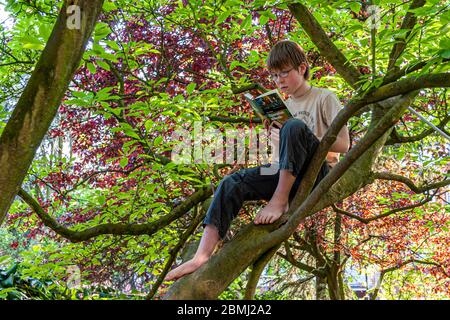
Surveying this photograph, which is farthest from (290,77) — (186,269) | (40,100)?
(40,100)

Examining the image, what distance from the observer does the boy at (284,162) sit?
1873 millimetres

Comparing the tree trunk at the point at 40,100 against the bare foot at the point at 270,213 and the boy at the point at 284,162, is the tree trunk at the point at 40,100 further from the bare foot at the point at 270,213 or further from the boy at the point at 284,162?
the bare foot at the point at 270,213

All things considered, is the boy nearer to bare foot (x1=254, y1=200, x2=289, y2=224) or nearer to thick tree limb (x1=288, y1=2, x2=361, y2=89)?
bare foot (x1=254, y1=200, x2=289, y2=224)

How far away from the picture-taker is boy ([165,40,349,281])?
6.15 ft

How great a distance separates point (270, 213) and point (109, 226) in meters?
1.30

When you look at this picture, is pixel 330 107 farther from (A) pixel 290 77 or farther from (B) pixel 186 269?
(B) pixel 186 269

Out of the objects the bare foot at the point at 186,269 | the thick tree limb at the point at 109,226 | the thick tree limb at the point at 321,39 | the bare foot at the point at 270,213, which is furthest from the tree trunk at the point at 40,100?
the thick tree limb at the point at 321,39

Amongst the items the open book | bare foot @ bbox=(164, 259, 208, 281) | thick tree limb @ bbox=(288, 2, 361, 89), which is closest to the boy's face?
thick tree limb @ bbox=(288, 2, 361, 89)

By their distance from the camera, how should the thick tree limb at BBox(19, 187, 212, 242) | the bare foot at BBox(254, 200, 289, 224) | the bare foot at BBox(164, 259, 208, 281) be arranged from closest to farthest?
the bare foot at BBox(164, 259, 208, 281), the bare foot at BBox(254, 200, 289, 224), the thick tree limb at BBox(19, 187, 212, 242)

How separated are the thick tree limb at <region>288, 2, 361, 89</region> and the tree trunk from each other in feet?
3.97

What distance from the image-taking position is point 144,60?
365 cm

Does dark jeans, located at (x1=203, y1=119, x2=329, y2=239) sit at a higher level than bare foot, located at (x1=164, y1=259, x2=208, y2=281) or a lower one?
higher

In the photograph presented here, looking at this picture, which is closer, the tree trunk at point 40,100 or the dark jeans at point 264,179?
the tree trunk at point 40,100

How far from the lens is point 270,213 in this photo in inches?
69.9
